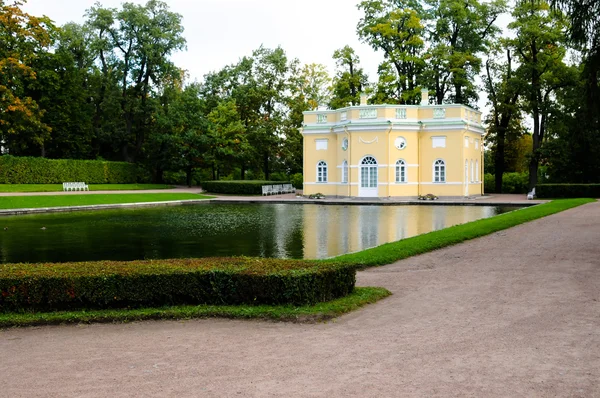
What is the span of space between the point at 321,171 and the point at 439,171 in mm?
8513

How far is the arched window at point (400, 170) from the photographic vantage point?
1416 inches

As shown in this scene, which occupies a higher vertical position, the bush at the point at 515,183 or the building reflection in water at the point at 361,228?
the bush at the point at 515,183

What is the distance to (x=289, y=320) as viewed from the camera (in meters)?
6.30

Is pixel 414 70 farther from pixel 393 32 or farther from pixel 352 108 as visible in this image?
pixel 352 108

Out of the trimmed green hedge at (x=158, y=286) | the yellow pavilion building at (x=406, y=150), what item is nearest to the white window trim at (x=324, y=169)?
the yellow pavilion building at (x=406, y=150)

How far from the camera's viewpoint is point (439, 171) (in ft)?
119

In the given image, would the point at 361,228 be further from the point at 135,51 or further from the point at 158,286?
the point at 135,51

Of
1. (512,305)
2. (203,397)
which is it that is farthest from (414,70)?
(203,397)

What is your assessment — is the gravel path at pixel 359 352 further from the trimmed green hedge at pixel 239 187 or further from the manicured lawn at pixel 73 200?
the trimmed green hedge at pixel 239 187

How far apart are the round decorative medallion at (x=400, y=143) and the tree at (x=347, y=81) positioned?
33.7 feet

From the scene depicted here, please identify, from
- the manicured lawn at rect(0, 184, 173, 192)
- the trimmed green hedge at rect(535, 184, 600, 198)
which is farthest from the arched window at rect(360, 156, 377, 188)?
the manicured lawn at rect(0, 184, 173, 192)

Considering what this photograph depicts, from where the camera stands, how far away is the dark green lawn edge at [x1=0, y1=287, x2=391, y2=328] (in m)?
6.36

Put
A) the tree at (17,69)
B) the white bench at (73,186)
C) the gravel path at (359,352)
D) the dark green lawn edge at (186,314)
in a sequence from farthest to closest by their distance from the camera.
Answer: the white bench at (73,186), the tree at (17,69), the dark green lawn edge at (186,314), the gravel path at (359,352)

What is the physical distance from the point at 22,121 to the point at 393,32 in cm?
2857
